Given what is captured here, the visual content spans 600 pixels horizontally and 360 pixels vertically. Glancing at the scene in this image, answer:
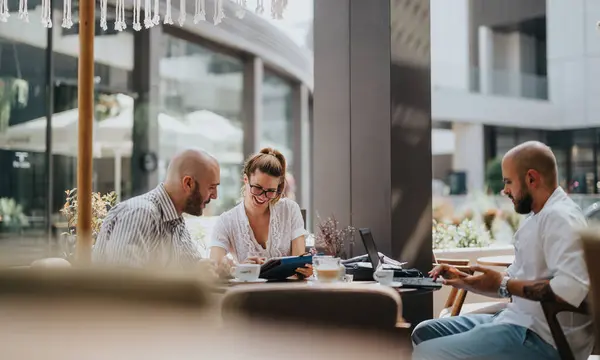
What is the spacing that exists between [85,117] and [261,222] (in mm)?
1399

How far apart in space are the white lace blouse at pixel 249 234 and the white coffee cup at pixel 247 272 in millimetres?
791

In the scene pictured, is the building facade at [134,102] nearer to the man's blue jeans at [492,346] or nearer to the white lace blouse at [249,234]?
the white lace blouse at [249,234]

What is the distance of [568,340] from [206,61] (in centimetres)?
887

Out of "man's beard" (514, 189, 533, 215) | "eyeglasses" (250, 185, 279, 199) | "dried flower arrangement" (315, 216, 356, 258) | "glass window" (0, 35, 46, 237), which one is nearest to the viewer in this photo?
"man's beard" (514, 189, 533, 215)

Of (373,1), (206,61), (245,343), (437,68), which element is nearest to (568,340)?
(245,343)

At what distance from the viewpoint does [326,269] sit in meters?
2.73

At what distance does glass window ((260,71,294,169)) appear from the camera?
1302 cm

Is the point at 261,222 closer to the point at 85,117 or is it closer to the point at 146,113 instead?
the point at 85,117

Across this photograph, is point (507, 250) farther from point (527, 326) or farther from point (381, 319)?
point (381, 319)

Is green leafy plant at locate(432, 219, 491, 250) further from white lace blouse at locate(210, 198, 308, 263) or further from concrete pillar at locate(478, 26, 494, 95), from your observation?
concrete pillar at locate(478, 26, 494, 95)

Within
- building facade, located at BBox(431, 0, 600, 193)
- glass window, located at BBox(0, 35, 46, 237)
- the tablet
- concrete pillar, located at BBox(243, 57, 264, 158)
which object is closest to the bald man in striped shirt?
the tablet

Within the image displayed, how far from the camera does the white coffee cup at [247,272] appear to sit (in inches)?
109

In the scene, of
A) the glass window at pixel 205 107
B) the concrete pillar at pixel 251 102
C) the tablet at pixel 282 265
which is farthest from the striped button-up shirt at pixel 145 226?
the concrete pillar at pixel 251 102

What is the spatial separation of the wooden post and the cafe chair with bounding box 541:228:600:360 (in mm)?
1725
